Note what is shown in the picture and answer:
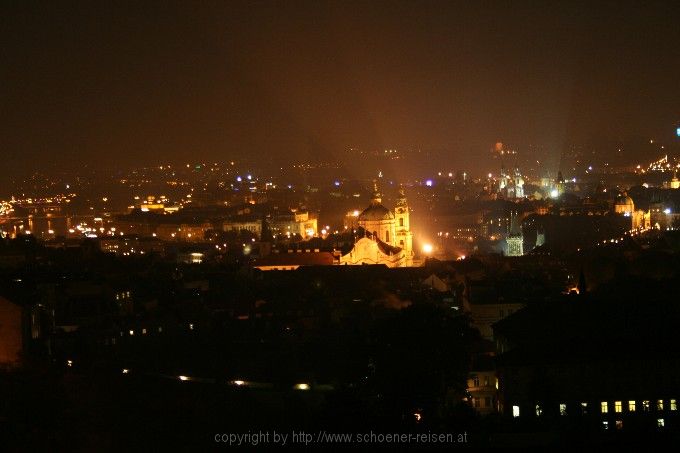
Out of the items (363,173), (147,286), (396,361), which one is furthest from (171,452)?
(363,173)

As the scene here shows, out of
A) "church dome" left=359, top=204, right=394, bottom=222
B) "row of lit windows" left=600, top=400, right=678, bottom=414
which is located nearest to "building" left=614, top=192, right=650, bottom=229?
"church dome" left=359, top=204, right=394, bottom=222

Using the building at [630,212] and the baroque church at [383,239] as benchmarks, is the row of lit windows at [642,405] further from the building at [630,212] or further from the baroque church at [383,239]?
the building at [630,212]

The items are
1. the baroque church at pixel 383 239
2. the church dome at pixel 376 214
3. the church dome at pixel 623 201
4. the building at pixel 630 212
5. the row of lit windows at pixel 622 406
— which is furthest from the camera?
the church dome at pixel 623 201

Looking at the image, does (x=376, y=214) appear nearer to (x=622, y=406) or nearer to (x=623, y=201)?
(x=623, y=201)

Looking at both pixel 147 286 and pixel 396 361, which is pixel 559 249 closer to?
pixel 147 286

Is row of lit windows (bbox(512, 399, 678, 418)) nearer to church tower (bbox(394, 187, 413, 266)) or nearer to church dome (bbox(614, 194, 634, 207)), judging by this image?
church tower (bbox(394, 187, 413, 266))

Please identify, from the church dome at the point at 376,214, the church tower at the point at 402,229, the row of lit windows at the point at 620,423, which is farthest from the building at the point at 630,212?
the row of lit windows at the point at 620,423

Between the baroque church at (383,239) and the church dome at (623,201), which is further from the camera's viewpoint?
the church dome at (623,201)

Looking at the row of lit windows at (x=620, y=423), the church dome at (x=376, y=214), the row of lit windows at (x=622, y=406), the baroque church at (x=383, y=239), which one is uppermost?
the church dome at (x=376, y=214)

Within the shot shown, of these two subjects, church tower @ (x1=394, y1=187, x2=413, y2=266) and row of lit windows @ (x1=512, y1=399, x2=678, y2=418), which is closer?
row of lit windows @ (x1=512, y1=399, x2=678, y2=418)
